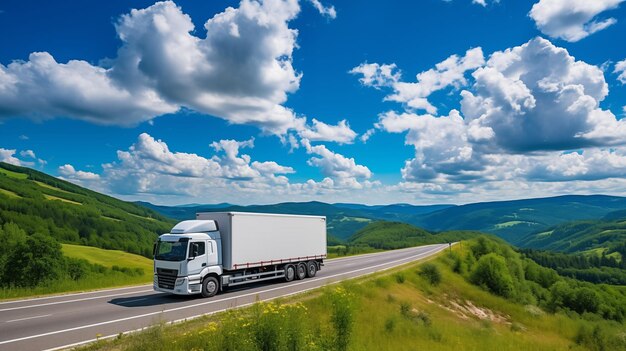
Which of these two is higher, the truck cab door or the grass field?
the truck cab door

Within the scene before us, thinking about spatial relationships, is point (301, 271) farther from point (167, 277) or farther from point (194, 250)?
point (167, 277)

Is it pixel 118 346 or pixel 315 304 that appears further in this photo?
pixel 315 304

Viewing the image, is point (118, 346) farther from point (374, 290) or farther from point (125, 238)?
point (125, 238)

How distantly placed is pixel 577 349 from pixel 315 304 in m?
13.8

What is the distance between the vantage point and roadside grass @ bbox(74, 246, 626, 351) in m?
9.05

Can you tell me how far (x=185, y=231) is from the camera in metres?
19.5

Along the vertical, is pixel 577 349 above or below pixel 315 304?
below

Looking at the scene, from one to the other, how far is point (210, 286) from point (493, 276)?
32.5 metres

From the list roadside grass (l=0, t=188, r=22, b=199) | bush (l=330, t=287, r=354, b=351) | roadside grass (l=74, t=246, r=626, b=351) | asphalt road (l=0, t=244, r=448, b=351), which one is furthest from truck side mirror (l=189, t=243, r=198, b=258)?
roadside grass (l=0, t=188, r=22, b=199)

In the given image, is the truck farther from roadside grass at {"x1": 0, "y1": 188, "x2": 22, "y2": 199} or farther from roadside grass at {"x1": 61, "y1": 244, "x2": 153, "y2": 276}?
roadside grass at {"x1": 0, "y1": 188, "x2": 22, "y2": 199}

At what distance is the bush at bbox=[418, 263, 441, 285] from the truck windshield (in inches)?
880

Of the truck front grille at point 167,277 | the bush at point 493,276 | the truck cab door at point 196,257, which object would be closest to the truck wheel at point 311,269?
the truck cab door at point 196,257

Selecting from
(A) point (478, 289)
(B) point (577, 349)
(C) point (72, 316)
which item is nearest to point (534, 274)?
(A) point (478, 289)

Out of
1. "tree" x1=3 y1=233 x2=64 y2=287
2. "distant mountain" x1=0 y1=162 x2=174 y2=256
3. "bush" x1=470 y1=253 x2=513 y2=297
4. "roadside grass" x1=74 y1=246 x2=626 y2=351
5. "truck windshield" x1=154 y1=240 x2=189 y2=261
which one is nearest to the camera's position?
"roadside grass" x1=74 y1=246 x2=626 y2=351
